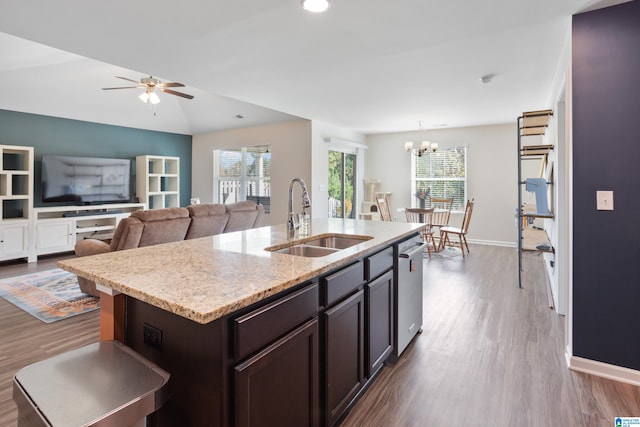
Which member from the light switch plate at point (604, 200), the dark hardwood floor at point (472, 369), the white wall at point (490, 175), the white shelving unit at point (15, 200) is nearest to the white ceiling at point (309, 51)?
the white shelving unit at point (15, 200)

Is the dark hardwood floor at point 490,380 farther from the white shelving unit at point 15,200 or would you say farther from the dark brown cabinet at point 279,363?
the white shelving unit at point 15,200

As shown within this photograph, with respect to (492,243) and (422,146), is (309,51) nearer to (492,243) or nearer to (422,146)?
(422,146)

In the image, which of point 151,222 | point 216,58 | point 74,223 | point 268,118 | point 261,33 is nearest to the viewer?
point 261,33

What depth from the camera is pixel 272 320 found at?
1229 millimetres

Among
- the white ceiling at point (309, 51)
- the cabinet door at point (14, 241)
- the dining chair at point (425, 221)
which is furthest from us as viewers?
the dining chair at point (425, 221)

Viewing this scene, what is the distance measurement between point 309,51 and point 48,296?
3.83 metres

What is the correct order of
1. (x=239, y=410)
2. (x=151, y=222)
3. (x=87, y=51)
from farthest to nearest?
(x=151, y=222), (x=87, y=51), (x=239, y=410)

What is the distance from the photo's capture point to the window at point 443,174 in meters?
7.09

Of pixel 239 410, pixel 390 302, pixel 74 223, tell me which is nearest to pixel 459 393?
pixel 390 302

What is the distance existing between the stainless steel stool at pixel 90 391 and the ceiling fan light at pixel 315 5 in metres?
2.23

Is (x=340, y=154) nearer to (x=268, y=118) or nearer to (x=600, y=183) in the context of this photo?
(x=268, y=118)

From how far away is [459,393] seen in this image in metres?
2.02

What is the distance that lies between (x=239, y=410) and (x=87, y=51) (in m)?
3.34

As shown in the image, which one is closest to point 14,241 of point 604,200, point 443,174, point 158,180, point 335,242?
point 158,180
